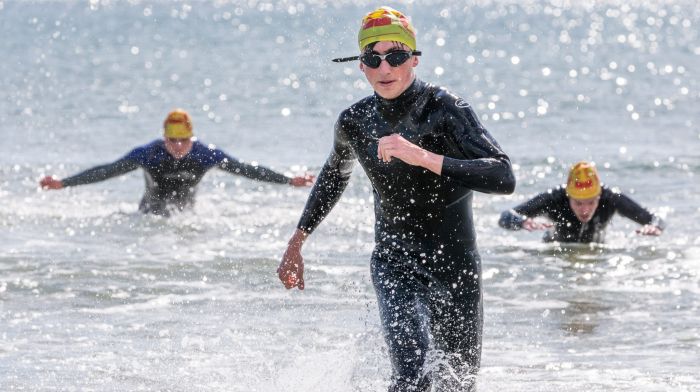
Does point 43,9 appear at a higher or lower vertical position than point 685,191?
higher

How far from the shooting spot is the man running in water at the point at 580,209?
1241 centimetres

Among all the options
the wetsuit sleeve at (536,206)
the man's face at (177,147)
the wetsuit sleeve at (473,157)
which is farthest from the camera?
the man's face at (177,147)

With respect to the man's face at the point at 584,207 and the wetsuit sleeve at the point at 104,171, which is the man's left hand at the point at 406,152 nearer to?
the man's face at the point at 584,207

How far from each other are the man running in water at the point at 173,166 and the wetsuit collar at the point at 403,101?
7.61m

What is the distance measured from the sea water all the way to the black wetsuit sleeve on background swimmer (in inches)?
23.1

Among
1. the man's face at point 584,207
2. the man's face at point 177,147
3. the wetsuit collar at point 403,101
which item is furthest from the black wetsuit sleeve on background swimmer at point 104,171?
the wetsuit collar at point 403,101

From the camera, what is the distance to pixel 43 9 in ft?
283

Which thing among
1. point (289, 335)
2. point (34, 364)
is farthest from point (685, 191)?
point (34, 364)

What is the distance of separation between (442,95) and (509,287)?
5.50 metres

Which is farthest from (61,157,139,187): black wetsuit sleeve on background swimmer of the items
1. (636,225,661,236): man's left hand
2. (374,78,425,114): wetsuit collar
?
(374,78,425,114): wetsuit collar

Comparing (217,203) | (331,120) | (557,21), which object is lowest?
(217,203)

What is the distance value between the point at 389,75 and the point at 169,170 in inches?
336

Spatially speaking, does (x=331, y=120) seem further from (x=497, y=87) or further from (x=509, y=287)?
(x=509, y=287)

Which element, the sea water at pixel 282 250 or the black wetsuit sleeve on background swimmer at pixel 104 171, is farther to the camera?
the black wetsuit sleeve on background swimmer at pixel 104 171
